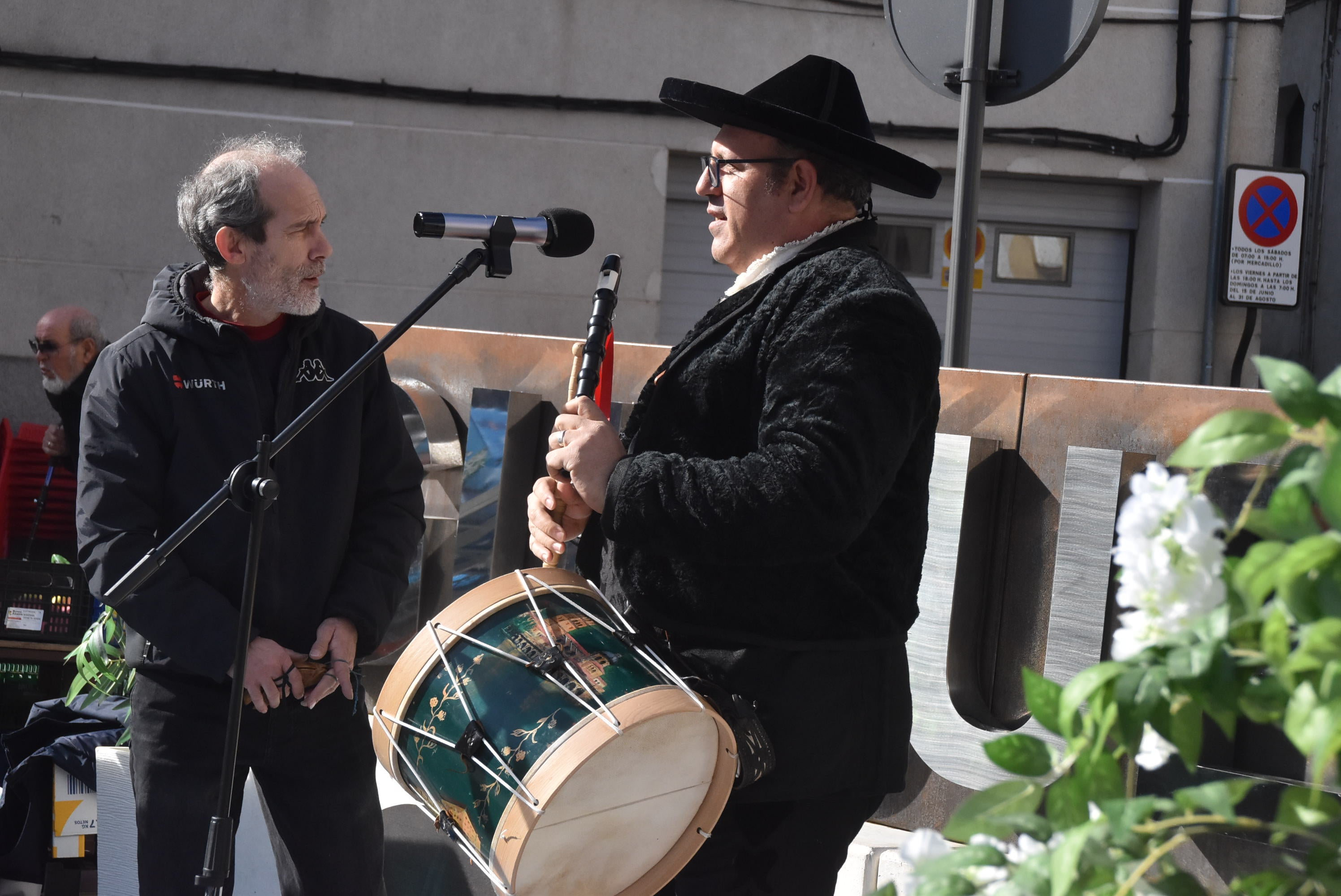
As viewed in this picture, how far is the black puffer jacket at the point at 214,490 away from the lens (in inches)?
92.2

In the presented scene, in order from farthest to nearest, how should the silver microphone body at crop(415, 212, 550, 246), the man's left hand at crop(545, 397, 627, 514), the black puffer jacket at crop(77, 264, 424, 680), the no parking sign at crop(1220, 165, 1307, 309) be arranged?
the no parking sign at crop(1220, 165, 1307, 309), the black puffer jacket at crop(77, 264, 424, 680), the silver microphone body at crop(415, 212, 550, 246), the man's left hand at crop(545, 397, 627, 514)

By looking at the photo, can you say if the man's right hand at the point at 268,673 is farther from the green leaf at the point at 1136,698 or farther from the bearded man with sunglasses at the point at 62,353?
the bearded man with sunglasses at the point at 62,353

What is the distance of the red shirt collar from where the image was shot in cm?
255

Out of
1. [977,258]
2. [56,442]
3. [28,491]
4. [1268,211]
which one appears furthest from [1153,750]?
[1268,211]

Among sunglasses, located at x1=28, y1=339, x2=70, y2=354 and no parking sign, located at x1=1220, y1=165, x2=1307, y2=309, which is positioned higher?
no parking sign, located at x1=1220, y1=165, x2=1307, y2=309

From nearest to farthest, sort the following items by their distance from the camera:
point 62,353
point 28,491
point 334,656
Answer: point 334,656 → point 62,353 → point 28,491

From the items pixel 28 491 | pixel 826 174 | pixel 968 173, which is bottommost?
pixel 28 491

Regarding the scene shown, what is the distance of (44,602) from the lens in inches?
202

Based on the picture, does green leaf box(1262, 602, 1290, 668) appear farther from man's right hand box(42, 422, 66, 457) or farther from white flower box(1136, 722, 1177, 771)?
man's right hand box(42, 422, 66, 457)

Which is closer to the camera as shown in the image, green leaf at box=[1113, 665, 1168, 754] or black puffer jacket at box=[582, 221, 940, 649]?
green leaf at box=[1113, 665, 1168, 754]

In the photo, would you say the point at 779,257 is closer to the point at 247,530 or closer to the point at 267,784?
the point at 247,530

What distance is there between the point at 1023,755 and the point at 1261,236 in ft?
24.2

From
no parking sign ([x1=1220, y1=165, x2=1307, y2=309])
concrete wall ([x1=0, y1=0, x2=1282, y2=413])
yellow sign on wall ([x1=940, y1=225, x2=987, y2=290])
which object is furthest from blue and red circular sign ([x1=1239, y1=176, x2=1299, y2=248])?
yellow sign on wall ([x1=940, y1=225, x2=987, y2=290])

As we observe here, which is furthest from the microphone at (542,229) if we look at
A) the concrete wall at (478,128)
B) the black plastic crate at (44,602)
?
the concrete wall at (478,128)
